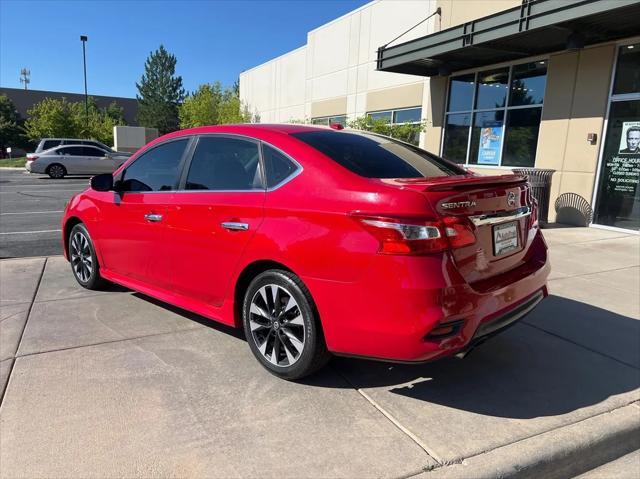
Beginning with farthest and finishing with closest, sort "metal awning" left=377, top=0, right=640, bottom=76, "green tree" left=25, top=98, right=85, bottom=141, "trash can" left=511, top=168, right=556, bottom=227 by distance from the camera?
"green tree" left=25, top=98, right=85, bottom=141 → "trash can" left=511, top=168, right=556, bottom=227 → "metal awning" left=377, top=0, right=640, bottom=76

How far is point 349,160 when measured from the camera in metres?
3.02

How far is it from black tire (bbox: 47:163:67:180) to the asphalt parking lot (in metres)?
3.83

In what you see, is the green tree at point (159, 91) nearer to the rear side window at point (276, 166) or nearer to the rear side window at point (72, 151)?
the rear side window at point (72, 151)

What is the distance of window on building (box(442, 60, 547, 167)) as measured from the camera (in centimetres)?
1120

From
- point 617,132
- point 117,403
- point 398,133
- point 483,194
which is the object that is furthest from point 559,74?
point 117,403

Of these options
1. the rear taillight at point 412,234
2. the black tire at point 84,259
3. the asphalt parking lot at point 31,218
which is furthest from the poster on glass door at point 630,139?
the asphalt parking lot at point 31,218

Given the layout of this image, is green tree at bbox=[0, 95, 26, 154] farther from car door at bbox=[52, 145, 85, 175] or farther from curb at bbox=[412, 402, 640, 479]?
curb at bbox=[412, 402, 640, 479]

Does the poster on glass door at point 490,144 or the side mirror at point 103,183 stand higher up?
the poster on glass door at point 490,144

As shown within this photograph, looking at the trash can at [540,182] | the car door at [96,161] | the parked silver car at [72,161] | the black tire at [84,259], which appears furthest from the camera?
the car door at [96,161]

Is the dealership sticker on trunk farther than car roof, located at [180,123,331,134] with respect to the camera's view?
No

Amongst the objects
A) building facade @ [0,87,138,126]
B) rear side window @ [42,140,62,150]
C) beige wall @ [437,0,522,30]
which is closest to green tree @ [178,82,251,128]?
rear side window @ [42,140,62,150]

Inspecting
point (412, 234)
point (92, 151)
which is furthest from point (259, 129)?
point (92, 151)

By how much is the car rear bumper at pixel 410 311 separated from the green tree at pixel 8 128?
56.4m

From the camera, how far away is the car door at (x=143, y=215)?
3.88 m
